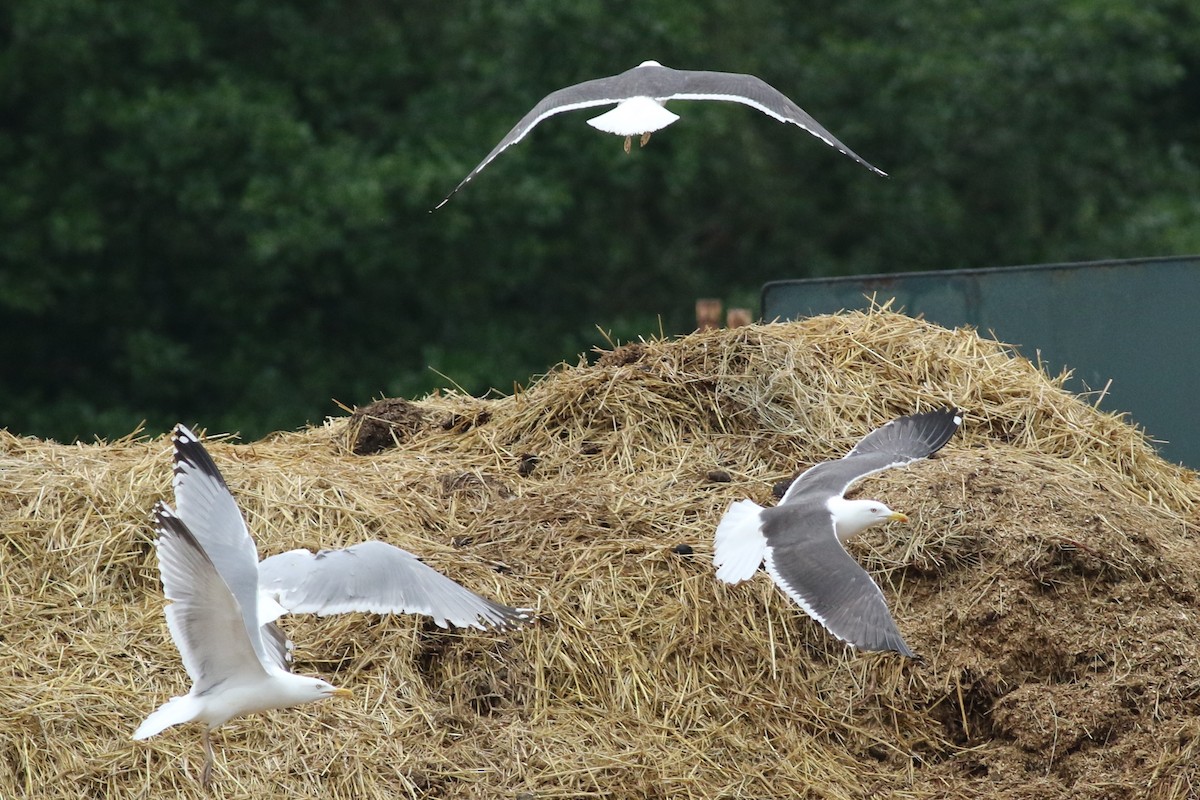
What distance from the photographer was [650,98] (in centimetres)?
522

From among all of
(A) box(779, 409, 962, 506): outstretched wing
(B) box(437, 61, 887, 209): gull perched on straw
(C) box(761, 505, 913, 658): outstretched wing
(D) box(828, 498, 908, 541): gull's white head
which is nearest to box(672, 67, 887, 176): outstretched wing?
(B) box(437, 61, 887, 209): gull perched on straw

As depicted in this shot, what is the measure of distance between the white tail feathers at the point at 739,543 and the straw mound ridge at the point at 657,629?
9.3 inches

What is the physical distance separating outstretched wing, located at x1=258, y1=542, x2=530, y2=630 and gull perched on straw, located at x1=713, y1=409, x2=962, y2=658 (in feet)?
1.91

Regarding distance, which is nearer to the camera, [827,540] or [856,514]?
[827,540]

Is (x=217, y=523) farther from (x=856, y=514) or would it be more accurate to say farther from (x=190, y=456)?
(x=856, y=514)

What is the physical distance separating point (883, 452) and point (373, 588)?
147 cm

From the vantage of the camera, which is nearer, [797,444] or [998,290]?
[797,444]

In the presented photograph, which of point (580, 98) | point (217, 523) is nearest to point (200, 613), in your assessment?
point (217, 523)

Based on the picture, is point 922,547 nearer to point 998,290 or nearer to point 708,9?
point 998,290

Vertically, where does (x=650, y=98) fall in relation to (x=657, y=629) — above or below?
above

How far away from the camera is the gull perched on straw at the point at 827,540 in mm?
3602

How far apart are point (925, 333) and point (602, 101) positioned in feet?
4.40

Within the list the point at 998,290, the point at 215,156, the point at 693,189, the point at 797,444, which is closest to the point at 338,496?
the point at 797,444

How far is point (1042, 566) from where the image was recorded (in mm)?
4074
